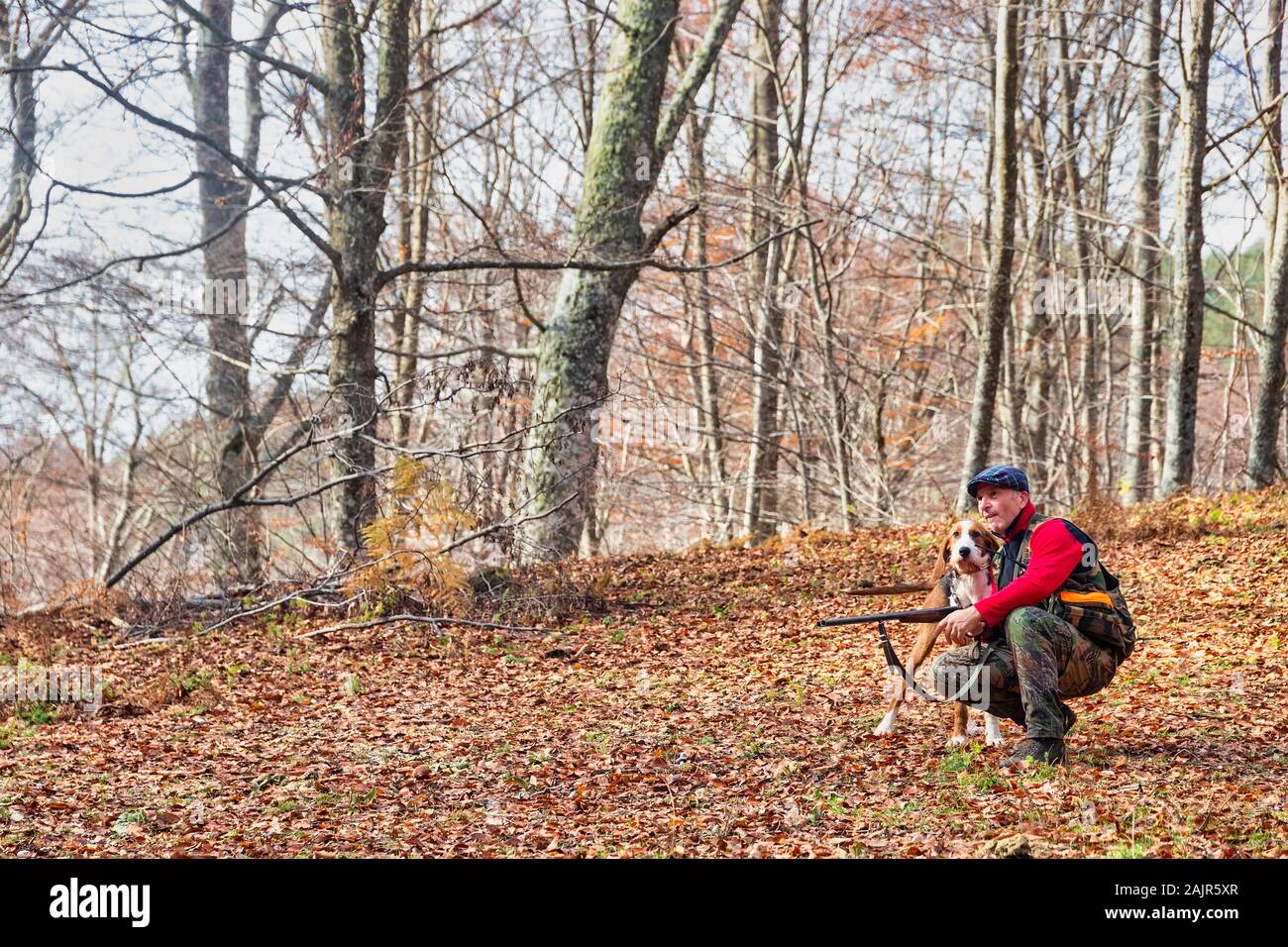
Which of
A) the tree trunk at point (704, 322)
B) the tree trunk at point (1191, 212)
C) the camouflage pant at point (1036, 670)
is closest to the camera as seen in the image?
the camouflage pant at point (1036, 670)

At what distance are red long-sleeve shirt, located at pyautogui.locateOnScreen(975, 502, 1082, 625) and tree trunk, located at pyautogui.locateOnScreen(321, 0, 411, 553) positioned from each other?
6.91 m

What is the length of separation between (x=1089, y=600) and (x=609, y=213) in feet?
25.7

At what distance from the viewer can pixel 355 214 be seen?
1147 centimetres

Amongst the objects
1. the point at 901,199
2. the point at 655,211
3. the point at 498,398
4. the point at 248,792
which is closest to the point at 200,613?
the point at 498,398

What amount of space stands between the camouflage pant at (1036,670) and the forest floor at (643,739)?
27 centimetres

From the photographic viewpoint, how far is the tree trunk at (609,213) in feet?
38.7

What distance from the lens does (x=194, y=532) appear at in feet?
38.1

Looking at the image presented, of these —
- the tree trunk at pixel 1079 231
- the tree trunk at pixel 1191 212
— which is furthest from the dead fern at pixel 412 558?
the tree trunk at pixel 1079 231

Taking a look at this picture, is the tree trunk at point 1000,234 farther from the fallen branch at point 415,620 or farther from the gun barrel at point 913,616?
the gun barrel at point 913,616

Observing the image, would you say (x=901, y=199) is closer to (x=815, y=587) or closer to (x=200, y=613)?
(x=815, y=587)

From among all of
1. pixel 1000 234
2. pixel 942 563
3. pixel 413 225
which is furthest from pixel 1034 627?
pixel 413 225

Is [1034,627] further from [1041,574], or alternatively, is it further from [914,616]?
[914,616]

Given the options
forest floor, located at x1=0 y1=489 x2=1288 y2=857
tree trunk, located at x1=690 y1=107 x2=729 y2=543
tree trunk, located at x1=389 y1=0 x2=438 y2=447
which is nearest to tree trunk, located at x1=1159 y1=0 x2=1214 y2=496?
forest floor, located at x1=0 y1=489 x2=1288 y2=857
